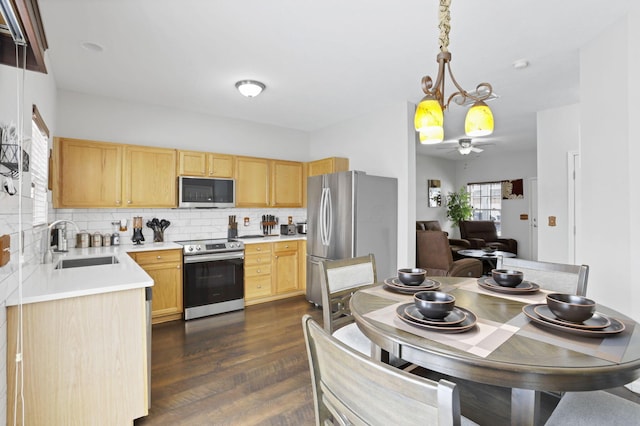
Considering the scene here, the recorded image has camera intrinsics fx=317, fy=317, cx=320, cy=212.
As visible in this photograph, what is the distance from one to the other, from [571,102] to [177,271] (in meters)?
5.26

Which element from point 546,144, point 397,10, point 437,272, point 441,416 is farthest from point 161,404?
point 546,144

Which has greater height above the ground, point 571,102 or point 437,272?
point 571,102

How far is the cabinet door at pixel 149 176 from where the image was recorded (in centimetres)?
368

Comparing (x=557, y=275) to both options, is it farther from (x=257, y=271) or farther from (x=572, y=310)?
(x=257, y=271)

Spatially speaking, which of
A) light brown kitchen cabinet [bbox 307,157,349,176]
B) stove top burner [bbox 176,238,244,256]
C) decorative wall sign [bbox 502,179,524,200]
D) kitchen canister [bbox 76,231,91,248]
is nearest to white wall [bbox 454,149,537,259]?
decorative wall sign [bbox 502,179,524,200]

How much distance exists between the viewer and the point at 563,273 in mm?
2002

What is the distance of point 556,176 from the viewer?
162 inches

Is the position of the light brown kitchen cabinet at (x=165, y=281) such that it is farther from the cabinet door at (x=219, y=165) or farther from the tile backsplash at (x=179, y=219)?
the cabinet door at (x=219, y=165)

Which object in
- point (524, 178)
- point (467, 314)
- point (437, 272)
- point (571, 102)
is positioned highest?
point (571, 102)

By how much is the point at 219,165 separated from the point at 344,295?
2910mm

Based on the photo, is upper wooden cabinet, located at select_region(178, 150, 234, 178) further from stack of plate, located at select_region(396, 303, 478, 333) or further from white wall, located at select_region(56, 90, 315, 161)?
stack of plate, located at select_region(396, 303, 478, 333)

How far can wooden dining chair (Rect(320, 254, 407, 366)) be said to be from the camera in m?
1.92

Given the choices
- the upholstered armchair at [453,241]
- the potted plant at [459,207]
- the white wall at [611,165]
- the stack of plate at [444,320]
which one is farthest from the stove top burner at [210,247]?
the potted plant at [459,207]

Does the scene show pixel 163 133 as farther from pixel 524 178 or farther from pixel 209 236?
pixel 524 178
